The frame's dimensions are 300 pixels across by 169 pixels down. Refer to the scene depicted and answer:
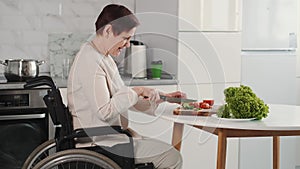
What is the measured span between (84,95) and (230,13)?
1759mm

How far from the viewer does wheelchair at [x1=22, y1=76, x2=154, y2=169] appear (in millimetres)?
2541

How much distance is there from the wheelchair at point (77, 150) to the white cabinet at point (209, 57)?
1.33m

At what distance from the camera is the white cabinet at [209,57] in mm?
3992

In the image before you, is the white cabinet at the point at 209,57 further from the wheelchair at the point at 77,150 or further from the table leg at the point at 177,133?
the wheelchair at the point at 77,150

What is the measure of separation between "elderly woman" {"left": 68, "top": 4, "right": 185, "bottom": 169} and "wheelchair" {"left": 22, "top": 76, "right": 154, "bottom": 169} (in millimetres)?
54

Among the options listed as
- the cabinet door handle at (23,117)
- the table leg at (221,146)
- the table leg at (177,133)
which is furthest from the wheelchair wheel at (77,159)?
the cabinet door handle at (23,117)

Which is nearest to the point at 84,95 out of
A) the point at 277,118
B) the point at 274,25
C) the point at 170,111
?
the point at 170,111

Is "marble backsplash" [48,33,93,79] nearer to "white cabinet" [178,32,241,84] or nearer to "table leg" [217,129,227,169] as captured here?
"white cabinet" [178,32,241,84]

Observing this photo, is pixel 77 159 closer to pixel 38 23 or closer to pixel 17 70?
pixel 17 70

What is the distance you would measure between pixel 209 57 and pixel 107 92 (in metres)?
1.53

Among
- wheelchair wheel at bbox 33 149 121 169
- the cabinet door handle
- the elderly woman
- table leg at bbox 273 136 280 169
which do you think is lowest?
table leg at bbox 273 136 280 169

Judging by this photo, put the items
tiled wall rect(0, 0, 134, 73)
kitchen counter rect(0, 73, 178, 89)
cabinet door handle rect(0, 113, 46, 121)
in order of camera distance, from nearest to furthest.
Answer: cabinet door handle rect(0, 113, 46, 121) < kitchen counter rect(0, 73, 178, 89) < tiled wall rect(0, 0, 134, 73)

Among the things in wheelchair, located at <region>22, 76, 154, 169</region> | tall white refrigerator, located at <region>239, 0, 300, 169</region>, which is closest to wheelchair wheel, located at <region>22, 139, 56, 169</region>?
wheelchair, located at <region>22, 76, 154, 169</region>

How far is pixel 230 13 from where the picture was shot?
162 inches
